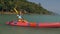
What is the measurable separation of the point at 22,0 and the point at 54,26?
11208cm

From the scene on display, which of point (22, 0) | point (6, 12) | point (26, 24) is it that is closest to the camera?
point (26, 24)

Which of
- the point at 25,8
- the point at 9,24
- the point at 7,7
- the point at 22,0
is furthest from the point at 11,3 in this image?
the point at 9,24

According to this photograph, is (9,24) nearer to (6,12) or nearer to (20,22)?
(20,22)

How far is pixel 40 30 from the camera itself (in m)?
27.6

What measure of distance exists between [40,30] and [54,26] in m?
1.71

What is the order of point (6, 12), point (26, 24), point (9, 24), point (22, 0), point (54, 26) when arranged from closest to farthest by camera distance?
point (54, 26)
point (26, 24)
point (9, 24)
point (6, 12)
point (22, 0)

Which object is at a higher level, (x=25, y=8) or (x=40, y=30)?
(x=40, y=30)

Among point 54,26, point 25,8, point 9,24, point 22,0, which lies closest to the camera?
point 54,26

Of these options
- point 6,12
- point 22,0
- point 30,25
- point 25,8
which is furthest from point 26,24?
point 22,0

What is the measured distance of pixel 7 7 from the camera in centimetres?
11056

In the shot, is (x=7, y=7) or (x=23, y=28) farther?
(x=7, y=7)

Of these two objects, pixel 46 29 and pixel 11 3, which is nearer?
pixel 46 29

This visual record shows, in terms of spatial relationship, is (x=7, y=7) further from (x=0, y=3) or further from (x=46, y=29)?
(x=46, y=29)

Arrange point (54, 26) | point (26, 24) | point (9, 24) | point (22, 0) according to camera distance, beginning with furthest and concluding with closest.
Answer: point (22, 0), point (9, 24), point (26, 24), point (54, 26)
